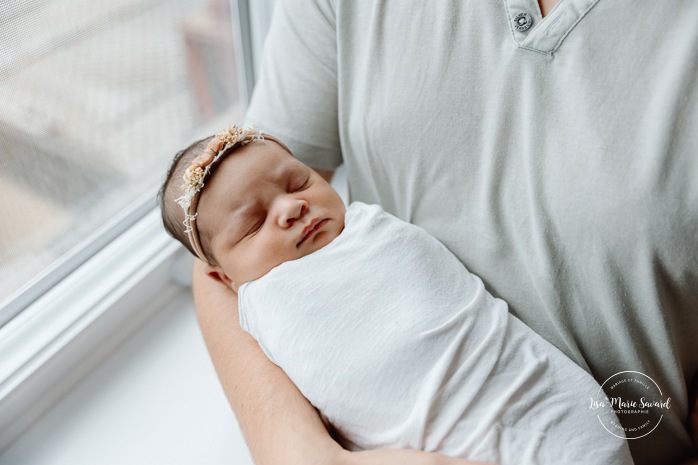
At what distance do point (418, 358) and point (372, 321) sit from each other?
0.25 ft

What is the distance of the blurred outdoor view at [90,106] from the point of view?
106 centimetres

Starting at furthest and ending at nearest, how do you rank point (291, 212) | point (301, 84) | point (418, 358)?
point (301, 84), point (291, 212), point (418, 358)

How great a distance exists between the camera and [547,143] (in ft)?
2.61

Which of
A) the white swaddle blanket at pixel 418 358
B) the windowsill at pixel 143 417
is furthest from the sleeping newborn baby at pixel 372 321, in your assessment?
the windowsill at pixel 143 417

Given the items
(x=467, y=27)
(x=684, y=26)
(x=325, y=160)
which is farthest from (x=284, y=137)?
(x=684, y=26)

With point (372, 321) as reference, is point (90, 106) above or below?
above

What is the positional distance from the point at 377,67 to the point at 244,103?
2.52ft

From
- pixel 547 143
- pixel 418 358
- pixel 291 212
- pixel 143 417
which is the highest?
pixel 547 143

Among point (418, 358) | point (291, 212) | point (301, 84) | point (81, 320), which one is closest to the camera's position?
point (418, 358)

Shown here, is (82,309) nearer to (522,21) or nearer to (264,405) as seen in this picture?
(264,405)

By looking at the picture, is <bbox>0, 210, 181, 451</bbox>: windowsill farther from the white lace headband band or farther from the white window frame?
the white lace headband band

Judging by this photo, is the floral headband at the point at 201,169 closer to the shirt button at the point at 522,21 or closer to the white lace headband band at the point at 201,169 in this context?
the white lace headband band at the point at 201,169

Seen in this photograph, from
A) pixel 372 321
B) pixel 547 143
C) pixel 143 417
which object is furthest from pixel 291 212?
pixel 143 417

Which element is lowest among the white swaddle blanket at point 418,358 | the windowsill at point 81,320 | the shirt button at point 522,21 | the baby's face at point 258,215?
the windowsill at point 81,320
